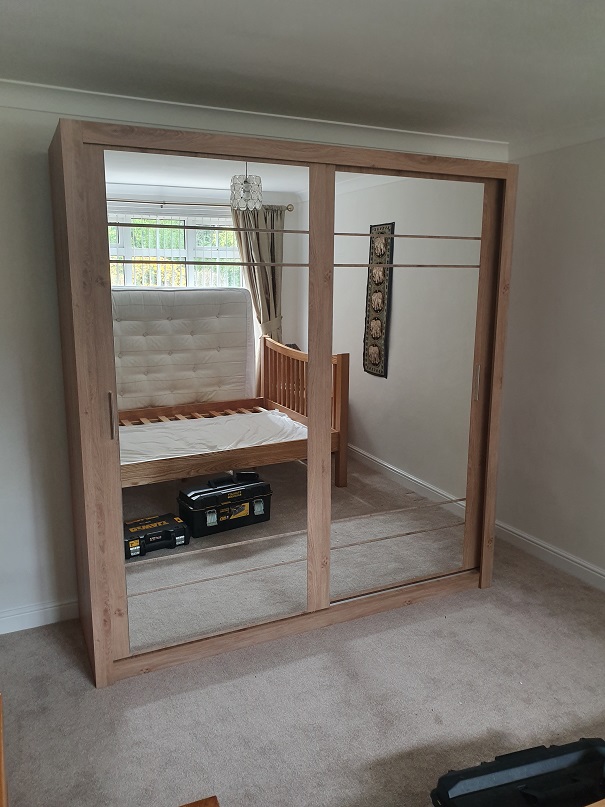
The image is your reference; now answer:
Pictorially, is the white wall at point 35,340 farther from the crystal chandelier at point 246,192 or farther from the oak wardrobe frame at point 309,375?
the crystal chandelier at point 246,192

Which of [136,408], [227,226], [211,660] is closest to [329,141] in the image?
[227,226]

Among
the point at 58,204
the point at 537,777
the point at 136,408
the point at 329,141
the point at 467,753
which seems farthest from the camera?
the point at 329,141

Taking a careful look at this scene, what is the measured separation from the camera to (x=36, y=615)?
2.81 m

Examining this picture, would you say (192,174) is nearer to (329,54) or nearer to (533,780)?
(329,54)

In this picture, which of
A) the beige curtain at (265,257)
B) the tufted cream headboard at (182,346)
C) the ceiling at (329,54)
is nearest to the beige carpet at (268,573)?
the tufted cream headboard at (182,346)

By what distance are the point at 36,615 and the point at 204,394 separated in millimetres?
1273

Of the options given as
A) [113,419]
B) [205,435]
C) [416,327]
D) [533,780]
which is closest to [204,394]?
[205,435]

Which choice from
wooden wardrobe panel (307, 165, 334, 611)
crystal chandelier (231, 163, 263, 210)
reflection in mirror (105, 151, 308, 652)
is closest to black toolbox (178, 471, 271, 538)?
reflection in mirror (105, 151, 308, 652)

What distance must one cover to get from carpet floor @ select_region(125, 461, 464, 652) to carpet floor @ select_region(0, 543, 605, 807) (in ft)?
0.71

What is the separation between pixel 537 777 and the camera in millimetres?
1876

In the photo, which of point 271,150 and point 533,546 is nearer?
point 271,150

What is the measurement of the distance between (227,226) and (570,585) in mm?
2410

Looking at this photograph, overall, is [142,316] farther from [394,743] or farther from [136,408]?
[394,743]

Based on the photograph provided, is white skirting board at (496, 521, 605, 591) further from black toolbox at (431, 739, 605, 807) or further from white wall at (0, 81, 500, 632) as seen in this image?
white wall at (0, 81, 500, 632)
